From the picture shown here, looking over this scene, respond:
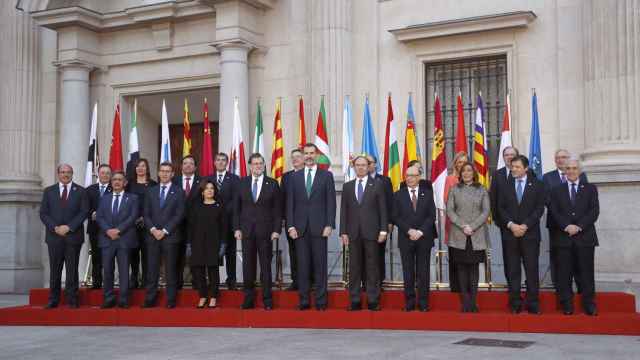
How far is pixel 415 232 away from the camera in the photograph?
9.84 m

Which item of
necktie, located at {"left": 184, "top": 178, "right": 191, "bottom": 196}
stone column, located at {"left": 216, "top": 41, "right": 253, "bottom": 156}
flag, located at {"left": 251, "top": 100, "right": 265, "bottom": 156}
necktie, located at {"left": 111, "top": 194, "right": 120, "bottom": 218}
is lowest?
necktie, located at {"left": 111, "top": 194, "right": 120, "bottom": 218}

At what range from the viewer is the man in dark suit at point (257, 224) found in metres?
10.4

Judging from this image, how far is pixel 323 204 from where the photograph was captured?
10281 mm

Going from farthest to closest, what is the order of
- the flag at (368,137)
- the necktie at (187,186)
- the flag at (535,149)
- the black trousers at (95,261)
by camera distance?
the flag at (368,137), the flag at (535,149), the black trousers at (95,261), the necktie at (187,186)

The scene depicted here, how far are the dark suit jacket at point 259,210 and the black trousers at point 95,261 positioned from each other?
2360mm

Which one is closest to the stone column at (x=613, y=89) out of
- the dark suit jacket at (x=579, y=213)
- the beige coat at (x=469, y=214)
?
the dark suit jacket at (x=579, y=213)

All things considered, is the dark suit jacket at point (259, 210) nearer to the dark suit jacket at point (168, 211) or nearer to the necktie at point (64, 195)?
the dark suit jacket at point (168, 211)

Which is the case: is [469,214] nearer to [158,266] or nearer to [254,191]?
[254,191]

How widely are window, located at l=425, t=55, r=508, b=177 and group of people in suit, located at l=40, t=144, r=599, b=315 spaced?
3657 millimetres

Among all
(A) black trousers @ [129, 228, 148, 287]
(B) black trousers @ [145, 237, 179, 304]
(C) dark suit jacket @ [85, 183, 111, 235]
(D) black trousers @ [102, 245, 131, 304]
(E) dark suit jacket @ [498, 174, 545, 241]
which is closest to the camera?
(E) dark suit jacket @ [498, 174, 545, 241]

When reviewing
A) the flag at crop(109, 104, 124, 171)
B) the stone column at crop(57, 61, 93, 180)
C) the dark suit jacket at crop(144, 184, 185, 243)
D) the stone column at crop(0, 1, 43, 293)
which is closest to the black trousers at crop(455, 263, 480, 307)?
the dark suit jacket at crop(144, 184, 185, 243)

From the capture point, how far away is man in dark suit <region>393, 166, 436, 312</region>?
32.2 ft

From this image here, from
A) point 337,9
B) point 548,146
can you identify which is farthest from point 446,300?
point 337,9

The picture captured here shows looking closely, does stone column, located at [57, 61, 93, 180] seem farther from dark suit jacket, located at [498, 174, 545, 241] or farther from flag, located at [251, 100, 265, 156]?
dark suit jacket, located at [498, 174, 545, 241]
